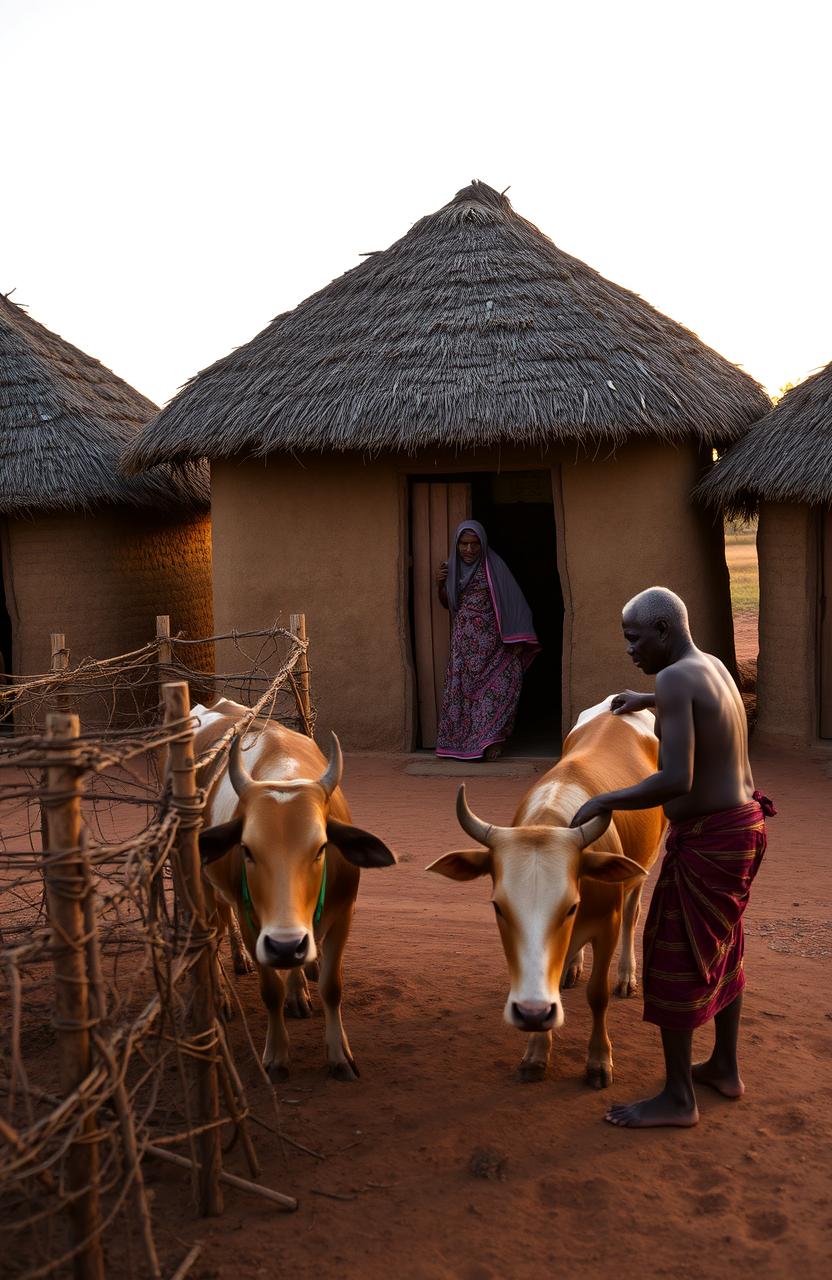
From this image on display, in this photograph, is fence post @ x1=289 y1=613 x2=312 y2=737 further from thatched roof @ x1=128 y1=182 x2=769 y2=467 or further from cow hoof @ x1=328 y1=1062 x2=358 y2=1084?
thatched roof @ x1=128 y1=182 x2=769 y2=467

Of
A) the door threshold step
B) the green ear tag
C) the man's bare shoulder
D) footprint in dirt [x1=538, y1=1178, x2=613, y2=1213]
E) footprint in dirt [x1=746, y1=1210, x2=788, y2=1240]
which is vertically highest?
the man's bare shoulder

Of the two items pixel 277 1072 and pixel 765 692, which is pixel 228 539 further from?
pixel 277 1072

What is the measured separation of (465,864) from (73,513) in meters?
8.12

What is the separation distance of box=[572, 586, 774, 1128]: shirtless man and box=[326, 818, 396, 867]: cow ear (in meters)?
0.67

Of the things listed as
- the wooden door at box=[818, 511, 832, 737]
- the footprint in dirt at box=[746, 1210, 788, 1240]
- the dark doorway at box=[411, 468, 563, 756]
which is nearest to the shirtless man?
the footprint in dirt at box=[746, 1210, 788, 1240]

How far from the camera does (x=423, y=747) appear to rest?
1018cm

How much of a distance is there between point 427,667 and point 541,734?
57.2 inches

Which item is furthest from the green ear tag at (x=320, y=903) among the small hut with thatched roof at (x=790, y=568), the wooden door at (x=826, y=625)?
the wooden door at (x=826, y=625)

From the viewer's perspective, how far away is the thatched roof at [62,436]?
10727mm

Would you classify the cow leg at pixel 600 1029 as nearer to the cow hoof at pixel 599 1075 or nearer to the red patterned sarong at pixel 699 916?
the cow hoof at pixel 599 1075

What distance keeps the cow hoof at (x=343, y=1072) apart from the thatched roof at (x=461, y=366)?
561 cm

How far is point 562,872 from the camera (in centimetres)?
364

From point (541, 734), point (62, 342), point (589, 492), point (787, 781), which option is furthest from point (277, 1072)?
point (62, 342)

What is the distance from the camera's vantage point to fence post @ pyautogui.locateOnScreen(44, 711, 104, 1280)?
8.75 ft
